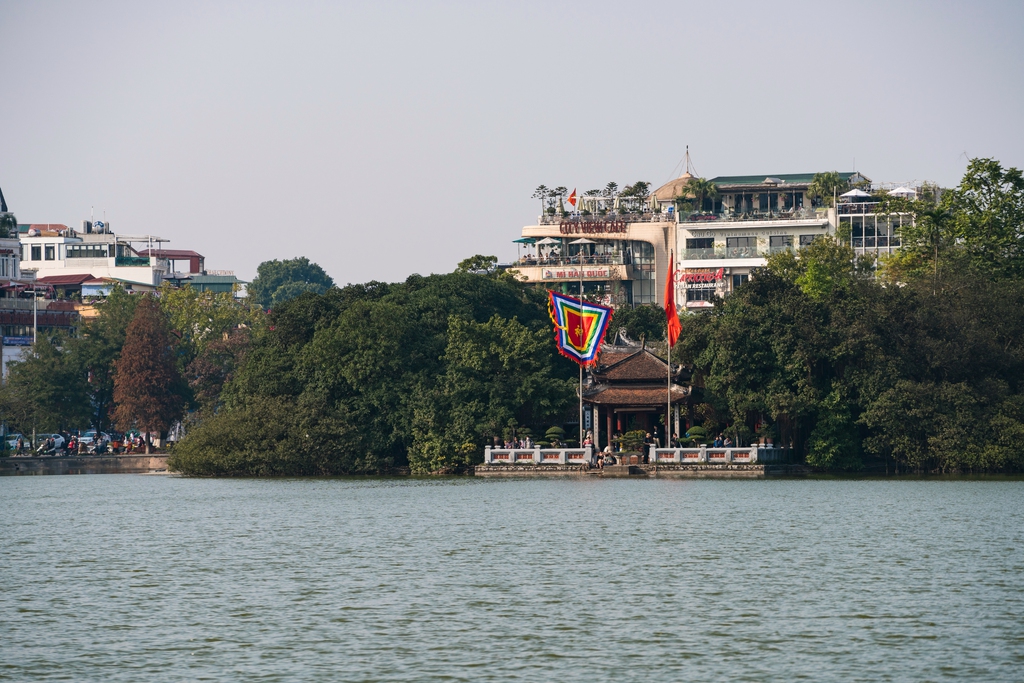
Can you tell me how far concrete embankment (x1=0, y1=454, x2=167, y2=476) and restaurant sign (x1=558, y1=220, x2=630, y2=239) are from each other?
3730 cm

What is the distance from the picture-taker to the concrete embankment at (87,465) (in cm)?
8138

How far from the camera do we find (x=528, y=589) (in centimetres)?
3091

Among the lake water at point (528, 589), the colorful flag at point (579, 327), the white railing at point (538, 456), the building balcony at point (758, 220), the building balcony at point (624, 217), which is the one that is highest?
the building balcony at point (624, 217)

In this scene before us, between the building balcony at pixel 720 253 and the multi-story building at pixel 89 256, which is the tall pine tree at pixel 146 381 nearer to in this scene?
the building balcony at pixel 720 253

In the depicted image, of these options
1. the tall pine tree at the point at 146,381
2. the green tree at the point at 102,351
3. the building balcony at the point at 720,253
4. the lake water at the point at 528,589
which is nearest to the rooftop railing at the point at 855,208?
the building balcony at the point at 720,253

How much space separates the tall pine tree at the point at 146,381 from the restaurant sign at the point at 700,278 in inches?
1417

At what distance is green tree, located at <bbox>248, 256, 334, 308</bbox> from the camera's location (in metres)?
169

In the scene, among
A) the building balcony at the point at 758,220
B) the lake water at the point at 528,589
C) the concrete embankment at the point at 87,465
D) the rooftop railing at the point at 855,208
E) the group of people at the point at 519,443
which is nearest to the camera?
the lake water at the point at 528,589

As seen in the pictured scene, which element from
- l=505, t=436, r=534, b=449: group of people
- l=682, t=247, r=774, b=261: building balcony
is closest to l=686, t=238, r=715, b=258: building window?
l=682, t=247, r=774, b=261: building balcony

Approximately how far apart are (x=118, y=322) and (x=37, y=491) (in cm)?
2860

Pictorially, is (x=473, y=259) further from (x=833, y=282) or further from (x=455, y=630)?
(x=455, y=630)

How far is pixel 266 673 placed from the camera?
23.0 m

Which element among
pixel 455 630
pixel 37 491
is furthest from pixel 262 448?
pixel 455 630

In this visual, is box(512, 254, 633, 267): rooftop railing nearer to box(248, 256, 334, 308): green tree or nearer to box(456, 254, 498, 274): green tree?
box(456, 254, 498, 274): green tree
